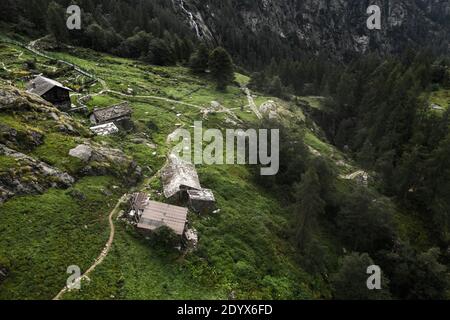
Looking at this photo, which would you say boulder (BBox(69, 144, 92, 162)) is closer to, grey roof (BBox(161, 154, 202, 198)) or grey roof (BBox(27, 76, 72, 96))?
grey roof (BBox(161, 154, 202, 198))

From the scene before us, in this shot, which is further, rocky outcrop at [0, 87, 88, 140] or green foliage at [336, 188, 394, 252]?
green foliage at [336, 188, 394, 252]

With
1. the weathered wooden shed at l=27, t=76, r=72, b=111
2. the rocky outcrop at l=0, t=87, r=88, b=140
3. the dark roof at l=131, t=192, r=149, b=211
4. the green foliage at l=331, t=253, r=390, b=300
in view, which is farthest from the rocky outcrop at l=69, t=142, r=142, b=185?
the green foliage at l=331, t=253, r=390, b=300

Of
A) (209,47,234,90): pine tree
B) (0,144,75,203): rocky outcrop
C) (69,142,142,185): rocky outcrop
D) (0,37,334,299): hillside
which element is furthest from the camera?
(209,47,234,90): pine tree

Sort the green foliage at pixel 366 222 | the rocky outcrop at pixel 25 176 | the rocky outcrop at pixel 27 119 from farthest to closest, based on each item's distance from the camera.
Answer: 1. the green foliage at pixel 366 222
2. the rocky outcrop at pixel 27 119
3. the rocky outcrop at pixel 25 176

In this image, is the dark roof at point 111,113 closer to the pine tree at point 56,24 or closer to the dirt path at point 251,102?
the dirt path at point 251,102

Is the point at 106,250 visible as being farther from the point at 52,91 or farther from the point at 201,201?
the point at 52,91

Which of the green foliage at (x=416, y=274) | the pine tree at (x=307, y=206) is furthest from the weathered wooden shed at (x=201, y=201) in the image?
the green foliage at (x=416, y=274)
